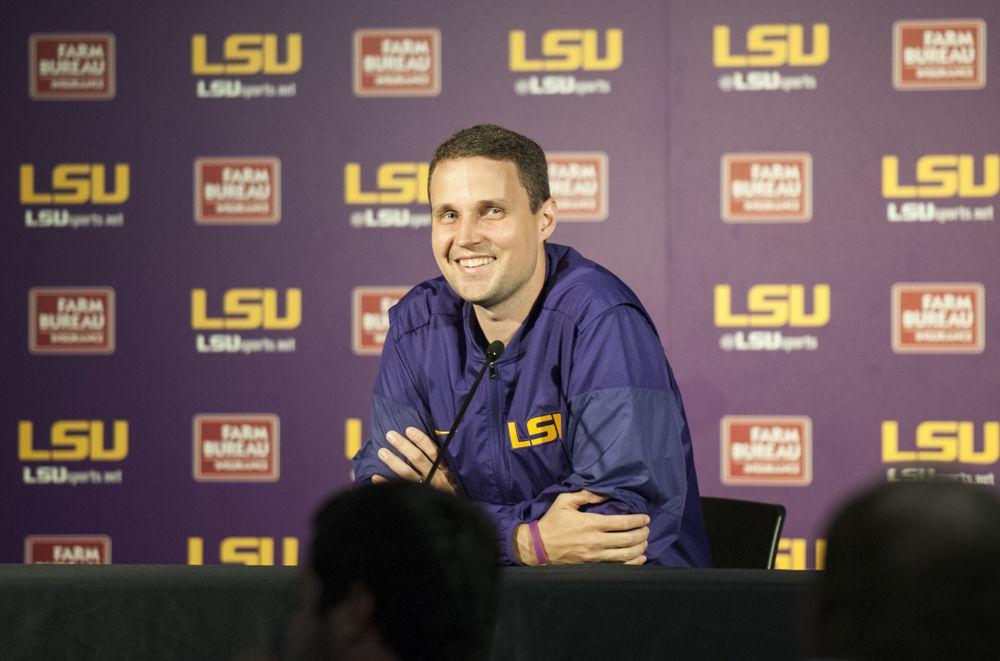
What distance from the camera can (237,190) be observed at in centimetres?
379

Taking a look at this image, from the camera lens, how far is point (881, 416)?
3.62 metres

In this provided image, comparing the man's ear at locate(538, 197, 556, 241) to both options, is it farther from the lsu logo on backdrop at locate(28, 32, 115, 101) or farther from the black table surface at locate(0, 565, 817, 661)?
the lsu logo on backdrop at locate(28, 32, 115, 101)

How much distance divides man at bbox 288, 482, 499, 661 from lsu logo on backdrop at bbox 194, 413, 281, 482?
3294mm

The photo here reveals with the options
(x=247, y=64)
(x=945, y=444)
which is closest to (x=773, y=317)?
(x=945, y=444)

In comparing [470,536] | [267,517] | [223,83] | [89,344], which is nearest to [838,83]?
[223,83]

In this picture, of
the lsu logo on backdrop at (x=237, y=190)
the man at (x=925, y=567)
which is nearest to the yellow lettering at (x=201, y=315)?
the lsu logo on backdrop at (x=237, y=190)

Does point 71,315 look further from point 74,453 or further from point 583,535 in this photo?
point 583,535

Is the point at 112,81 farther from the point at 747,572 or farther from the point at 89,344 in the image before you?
the point at 747,572

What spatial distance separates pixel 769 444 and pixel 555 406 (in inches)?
72.9

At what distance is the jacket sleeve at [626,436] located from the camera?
178cm

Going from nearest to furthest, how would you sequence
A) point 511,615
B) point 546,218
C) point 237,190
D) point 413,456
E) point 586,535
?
point 511,615, point 586,535, point 413,456, point 546,218, point 237,190

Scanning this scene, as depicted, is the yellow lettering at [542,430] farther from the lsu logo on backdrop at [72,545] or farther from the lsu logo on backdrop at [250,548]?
the lsu logo on backdrop at [72,545]

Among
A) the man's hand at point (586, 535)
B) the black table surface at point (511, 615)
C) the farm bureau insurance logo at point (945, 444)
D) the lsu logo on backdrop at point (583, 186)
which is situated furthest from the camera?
the lsu logo on backdrop at point (583, 186)

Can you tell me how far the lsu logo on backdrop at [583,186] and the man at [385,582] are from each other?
125 inches
